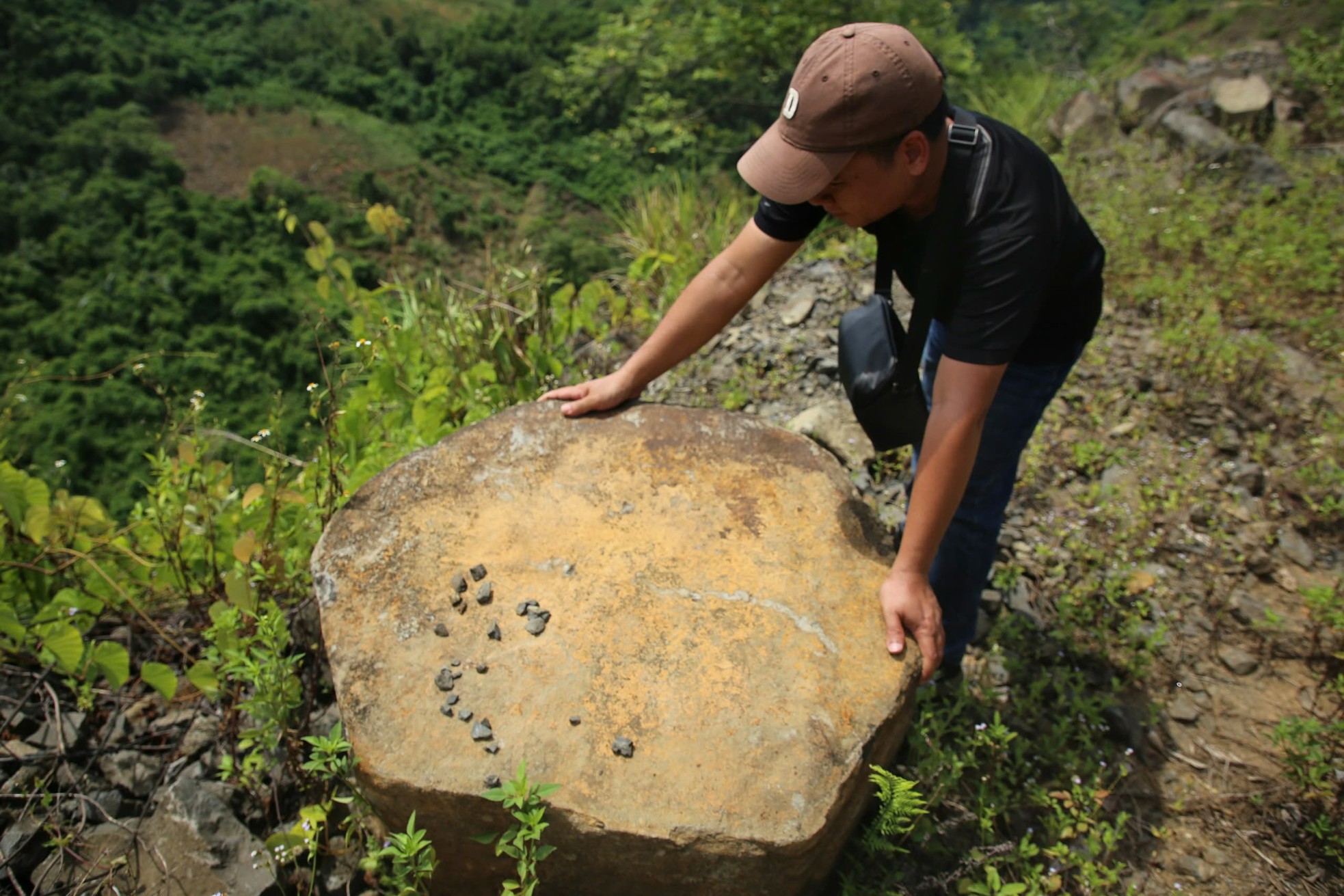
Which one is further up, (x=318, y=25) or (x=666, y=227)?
(x=318, y=25)

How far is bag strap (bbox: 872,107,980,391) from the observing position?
5.41 feet

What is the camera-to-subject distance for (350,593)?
1.90 meters

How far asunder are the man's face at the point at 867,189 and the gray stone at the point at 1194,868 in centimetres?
193

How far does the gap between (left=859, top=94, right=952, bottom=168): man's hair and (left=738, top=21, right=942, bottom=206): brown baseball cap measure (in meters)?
0.01

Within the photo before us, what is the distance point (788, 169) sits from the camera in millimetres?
1584

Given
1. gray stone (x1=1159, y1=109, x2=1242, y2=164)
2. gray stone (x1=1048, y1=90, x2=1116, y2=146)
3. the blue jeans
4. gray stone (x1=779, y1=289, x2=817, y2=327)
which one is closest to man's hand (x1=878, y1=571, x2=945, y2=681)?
the blue jeans

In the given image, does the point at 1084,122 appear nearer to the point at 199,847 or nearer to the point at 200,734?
the point at 200,734

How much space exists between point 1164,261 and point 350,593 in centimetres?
490

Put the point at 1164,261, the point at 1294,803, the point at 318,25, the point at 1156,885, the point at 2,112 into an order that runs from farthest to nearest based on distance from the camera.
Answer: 1. the point at 318,25
2. the point at 2,112
3. the point at 1164,261
4. the point at 1294,803
5. the point at 1156,885

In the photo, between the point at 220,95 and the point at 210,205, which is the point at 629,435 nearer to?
the point at 210,205

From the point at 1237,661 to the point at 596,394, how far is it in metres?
2.41

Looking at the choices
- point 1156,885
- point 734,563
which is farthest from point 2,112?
point 1156,885

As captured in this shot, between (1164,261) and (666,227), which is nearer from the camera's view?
(1164,261)

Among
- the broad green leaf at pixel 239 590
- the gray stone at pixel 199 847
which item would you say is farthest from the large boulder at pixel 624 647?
the gray stone at pixel 199 847
